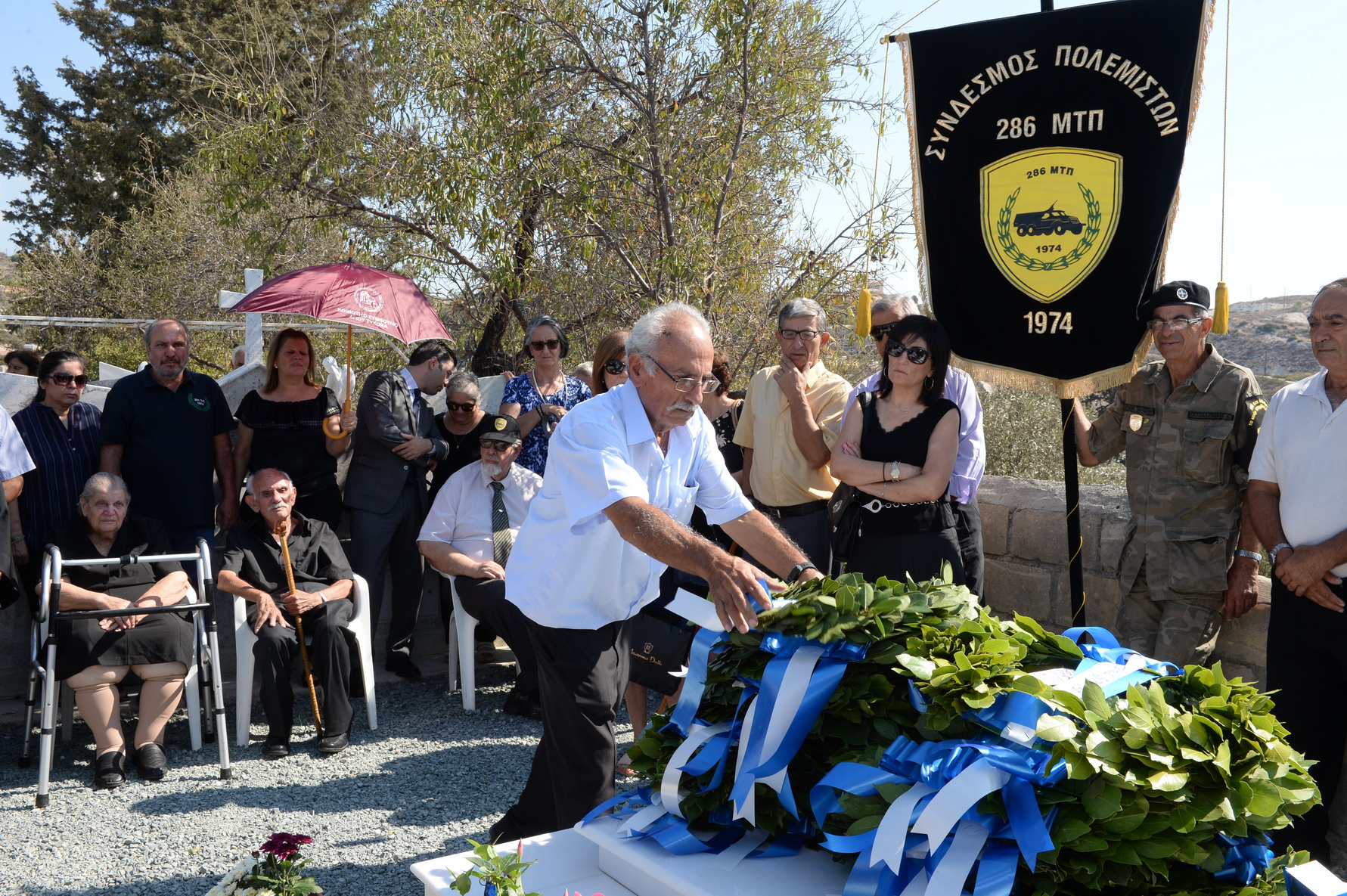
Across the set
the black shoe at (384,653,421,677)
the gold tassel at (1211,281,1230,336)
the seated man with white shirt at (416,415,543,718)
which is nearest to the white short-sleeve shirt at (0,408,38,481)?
the seated man with white shirt at (416,415,543,718)

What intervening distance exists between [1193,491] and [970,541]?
91cm

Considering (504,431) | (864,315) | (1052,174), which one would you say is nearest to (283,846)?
(864,315)

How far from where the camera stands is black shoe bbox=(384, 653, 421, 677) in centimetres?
646

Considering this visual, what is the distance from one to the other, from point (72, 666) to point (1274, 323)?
3937 cm

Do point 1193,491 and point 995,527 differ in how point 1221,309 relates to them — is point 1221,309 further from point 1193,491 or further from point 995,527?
point 995,527

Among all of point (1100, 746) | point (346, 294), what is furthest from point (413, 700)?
point (1100, 746)

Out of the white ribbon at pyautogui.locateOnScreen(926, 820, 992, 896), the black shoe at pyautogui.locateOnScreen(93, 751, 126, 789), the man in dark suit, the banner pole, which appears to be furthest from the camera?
the man in dark suit

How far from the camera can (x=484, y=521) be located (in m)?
6.07

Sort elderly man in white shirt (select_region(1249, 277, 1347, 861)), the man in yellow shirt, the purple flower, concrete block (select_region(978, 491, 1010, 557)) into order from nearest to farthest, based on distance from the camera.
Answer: the purple flower < elderly man in white shirt (select_region(1249, 277, 1347, 861)) < the man in yellow shirt < concrete block (select_region(978, 491, 1010, 557))

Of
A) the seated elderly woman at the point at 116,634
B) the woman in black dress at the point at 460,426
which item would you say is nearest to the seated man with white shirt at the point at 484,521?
the woman in black dress at the point at 460,426

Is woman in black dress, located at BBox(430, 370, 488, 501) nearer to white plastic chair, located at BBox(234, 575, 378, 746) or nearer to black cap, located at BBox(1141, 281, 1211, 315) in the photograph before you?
white plastic chair, located at BBox(234, 575, 378, 746)

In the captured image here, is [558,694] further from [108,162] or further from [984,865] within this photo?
[108,162]

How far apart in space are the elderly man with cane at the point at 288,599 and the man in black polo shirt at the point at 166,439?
12.9 inches

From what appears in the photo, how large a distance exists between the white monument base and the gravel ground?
1.83 metres
